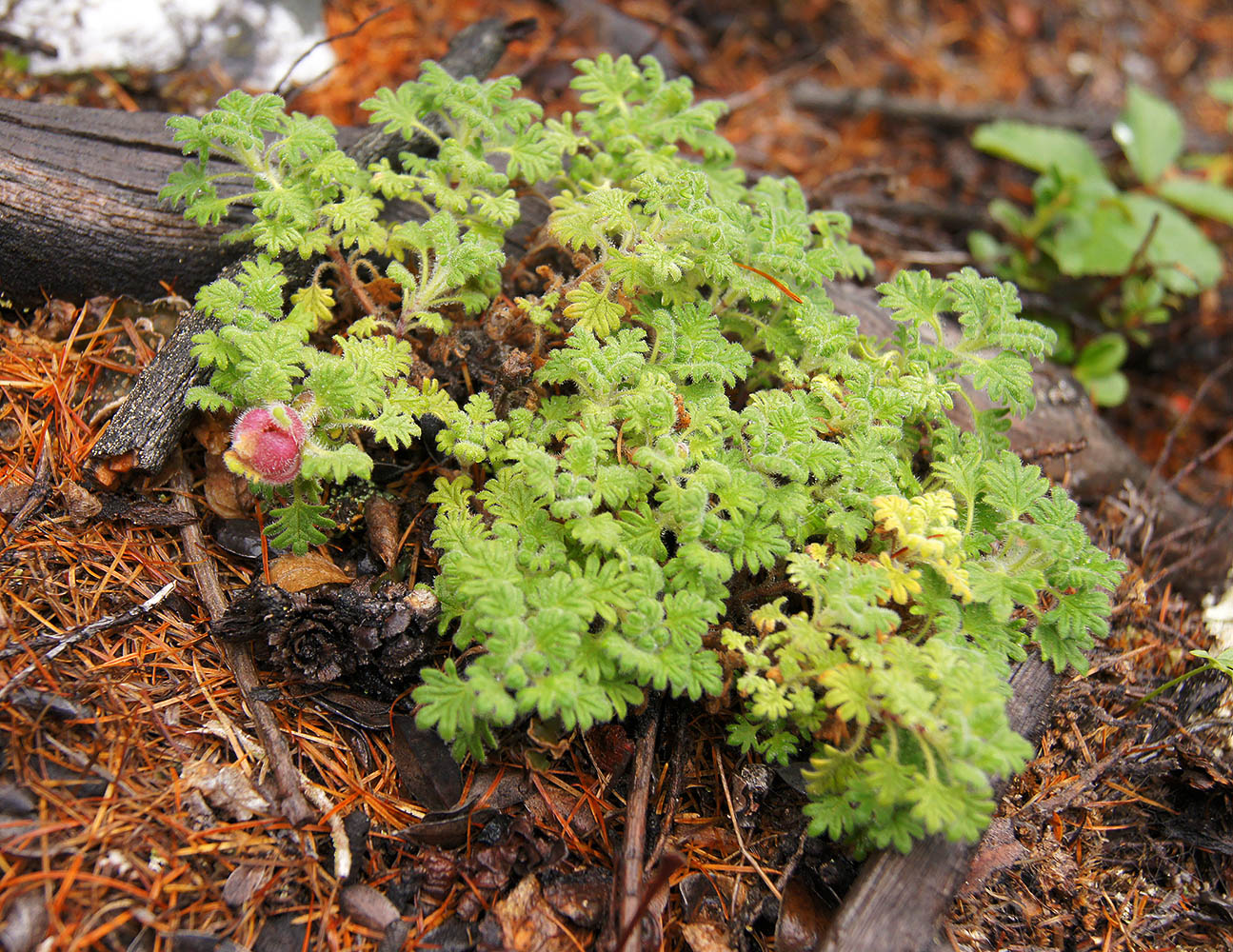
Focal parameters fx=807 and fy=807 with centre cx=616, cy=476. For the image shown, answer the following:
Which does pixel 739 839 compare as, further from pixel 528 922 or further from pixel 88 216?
pixel 88 216

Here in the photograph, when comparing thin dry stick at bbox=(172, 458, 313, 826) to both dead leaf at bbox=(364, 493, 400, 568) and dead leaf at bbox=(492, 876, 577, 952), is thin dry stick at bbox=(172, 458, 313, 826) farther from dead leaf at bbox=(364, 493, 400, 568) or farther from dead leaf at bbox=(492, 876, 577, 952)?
dead leaf at bbox=(492, 876, 577, 952)

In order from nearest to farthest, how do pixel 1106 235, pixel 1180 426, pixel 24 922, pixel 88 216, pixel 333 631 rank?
1. pixel 24 922
2. pixel 333 631
3. pixel 88 216
4. pixel 1180 426
5. pixel 1106 235

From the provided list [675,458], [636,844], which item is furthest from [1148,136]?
[636,844]

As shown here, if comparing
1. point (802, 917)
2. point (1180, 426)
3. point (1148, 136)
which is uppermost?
point (1148, 136)

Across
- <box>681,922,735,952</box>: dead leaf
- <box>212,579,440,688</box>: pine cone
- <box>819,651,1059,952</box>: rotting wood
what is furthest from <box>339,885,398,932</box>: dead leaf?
<box>819,651,1059,952</box>: rotting wood

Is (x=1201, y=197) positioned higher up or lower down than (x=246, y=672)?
lower down

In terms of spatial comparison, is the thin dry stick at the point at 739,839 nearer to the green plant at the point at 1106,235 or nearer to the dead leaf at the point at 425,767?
the dead leaf at the point at 425,767
